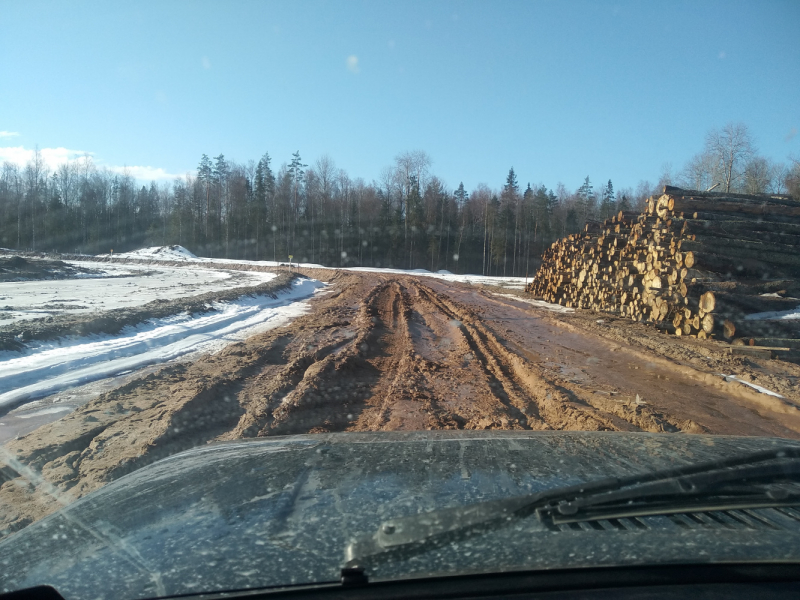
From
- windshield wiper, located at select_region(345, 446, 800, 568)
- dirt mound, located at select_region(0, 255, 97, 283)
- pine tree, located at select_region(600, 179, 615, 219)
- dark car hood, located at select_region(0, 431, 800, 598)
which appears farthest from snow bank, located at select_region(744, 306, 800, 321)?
pine tree, located at select_region(600, 179, 615, 219)

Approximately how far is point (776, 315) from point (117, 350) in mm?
14391

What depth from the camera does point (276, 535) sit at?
6.24ft

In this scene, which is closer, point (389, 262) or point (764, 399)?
point (764, 399)

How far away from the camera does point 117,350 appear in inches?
391

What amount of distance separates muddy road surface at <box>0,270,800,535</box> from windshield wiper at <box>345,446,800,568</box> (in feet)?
11.0

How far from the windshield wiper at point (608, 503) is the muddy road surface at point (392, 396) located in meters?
3.35

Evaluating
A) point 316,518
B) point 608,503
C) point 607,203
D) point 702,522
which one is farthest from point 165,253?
point 702,522

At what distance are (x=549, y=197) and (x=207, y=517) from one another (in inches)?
3123

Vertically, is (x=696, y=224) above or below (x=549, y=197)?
below

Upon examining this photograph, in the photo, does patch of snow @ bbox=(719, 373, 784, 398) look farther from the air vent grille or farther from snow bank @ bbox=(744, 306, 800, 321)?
the air vent grille

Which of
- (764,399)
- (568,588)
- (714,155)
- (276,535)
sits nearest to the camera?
(568,588)

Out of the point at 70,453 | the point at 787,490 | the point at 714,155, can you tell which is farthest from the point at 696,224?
the point at 714,155

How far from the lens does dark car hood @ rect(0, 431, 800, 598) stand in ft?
5.43

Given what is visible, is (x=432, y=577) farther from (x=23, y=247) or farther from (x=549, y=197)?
(x=23, y=247)
